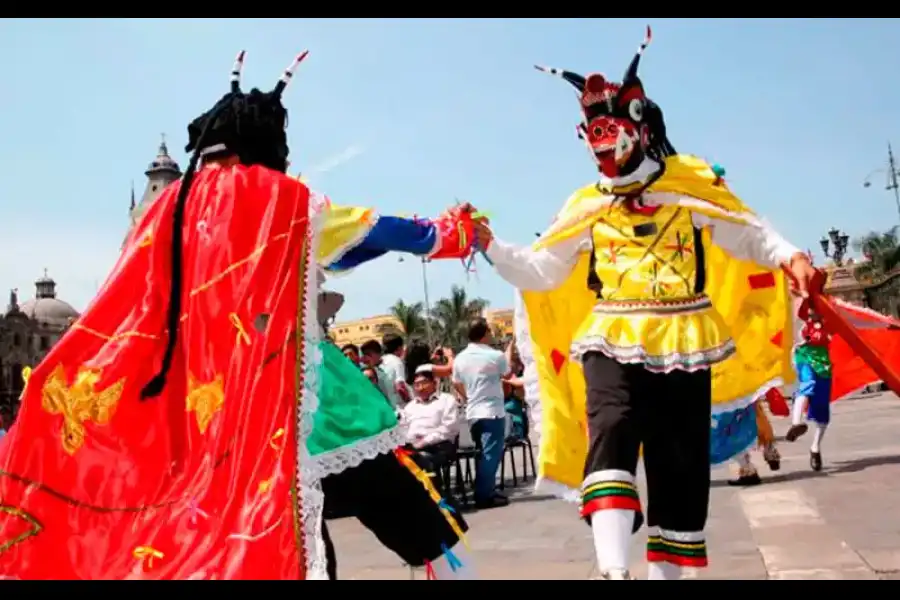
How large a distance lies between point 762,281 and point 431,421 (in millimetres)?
4266

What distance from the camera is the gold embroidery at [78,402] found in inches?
121

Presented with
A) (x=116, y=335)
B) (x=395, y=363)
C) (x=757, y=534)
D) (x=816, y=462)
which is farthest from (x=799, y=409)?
(x=116, y=335)

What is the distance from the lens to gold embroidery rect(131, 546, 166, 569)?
2.85 metres

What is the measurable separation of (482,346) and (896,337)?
472cm

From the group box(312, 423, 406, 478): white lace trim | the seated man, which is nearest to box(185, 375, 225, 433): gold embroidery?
box(312, 423, 406, 478): white lace trim

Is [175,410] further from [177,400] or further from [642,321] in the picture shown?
[642,321]

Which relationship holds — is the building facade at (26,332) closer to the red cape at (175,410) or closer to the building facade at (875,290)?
the building facade at (875,290)

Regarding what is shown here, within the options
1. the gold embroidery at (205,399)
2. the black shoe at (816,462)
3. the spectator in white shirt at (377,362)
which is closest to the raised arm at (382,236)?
the gold embroidery at (205,399)

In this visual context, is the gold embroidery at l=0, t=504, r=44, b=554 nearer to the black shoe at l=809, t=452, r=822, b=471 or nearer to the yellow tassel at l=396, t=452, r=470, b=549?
the yellow tassel at l=396, t=452, r=470, b=549

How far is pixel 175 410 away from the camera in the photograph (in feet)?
10.2

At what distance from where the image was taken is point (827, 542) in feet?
16.0

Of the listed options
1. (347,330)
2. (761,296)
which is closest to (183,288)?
(761,296)

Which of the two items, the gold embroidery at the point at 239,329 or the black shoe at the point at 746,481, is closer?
the gold embroidery at the point at 239,329
